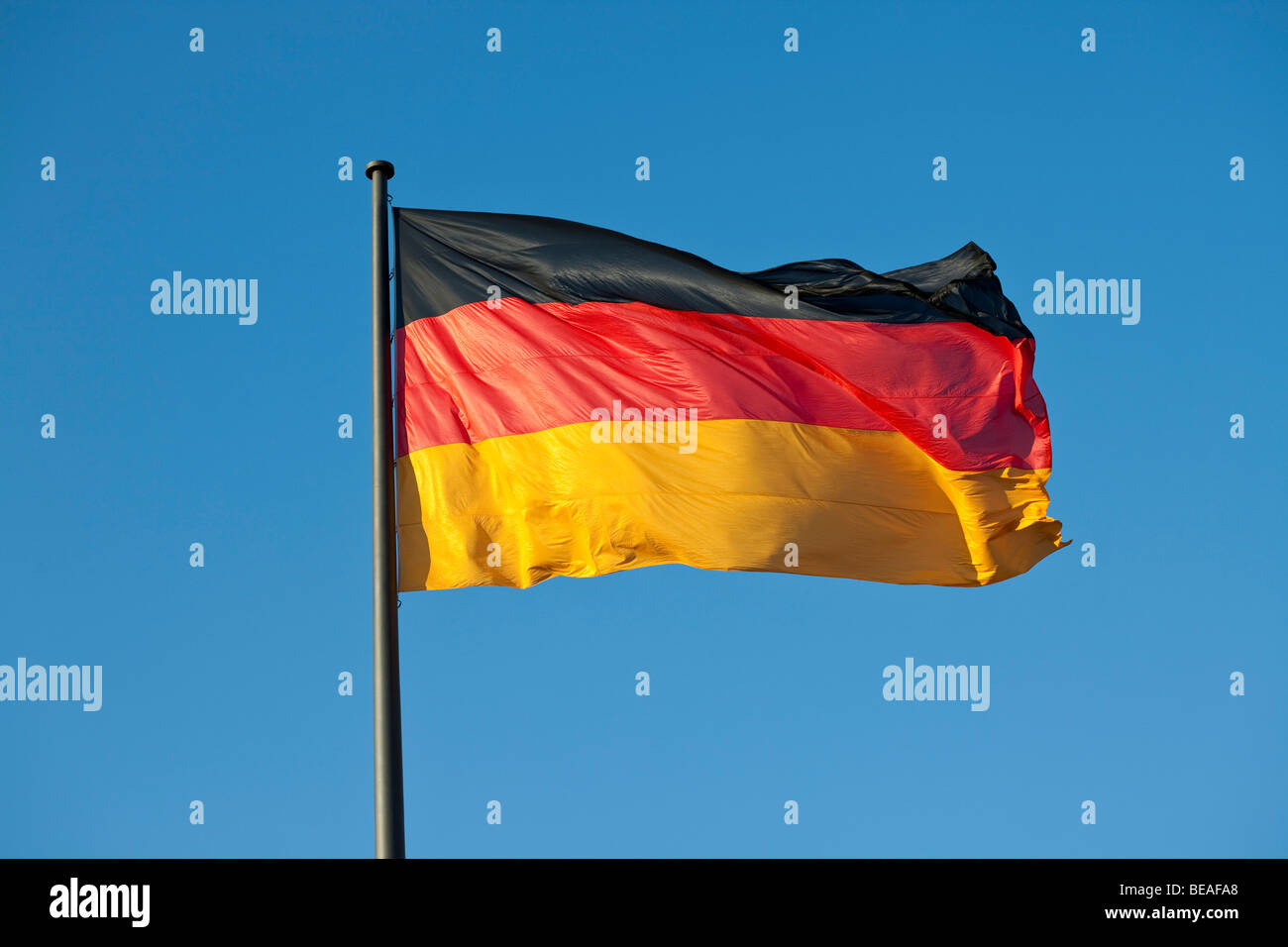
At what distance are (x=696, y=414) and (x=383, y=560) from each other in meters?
4.15

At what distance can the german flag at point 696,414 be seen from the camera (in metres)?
14.8

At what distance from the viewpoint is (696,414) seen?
15.7 metres

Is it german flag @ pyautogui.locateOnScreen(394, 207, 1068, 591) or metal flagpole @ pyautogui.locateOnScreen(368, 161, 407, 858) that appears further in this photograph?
german flag @ pyautogui.locateOnScreen(394, 207, 1068, 591)

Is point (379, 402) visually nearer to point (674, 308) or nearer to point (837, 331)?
point (674, 308)

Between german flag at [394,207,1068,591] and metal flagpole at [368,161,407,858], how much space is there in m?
1.39

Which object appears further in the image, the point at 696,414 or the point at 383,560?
the point at 696,414

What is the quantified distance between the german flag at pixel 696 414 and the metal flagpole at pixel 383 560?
54.6 inches

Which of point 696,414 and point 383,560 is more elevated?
point 696,414

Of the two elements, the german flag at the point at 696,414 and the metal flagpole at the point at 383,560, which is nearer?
the metal flagpole at the point at 383,560

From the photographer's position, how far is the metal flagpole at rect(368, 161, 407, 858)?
470 inches

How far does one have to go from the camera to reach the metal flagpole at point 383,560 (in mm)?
11945
